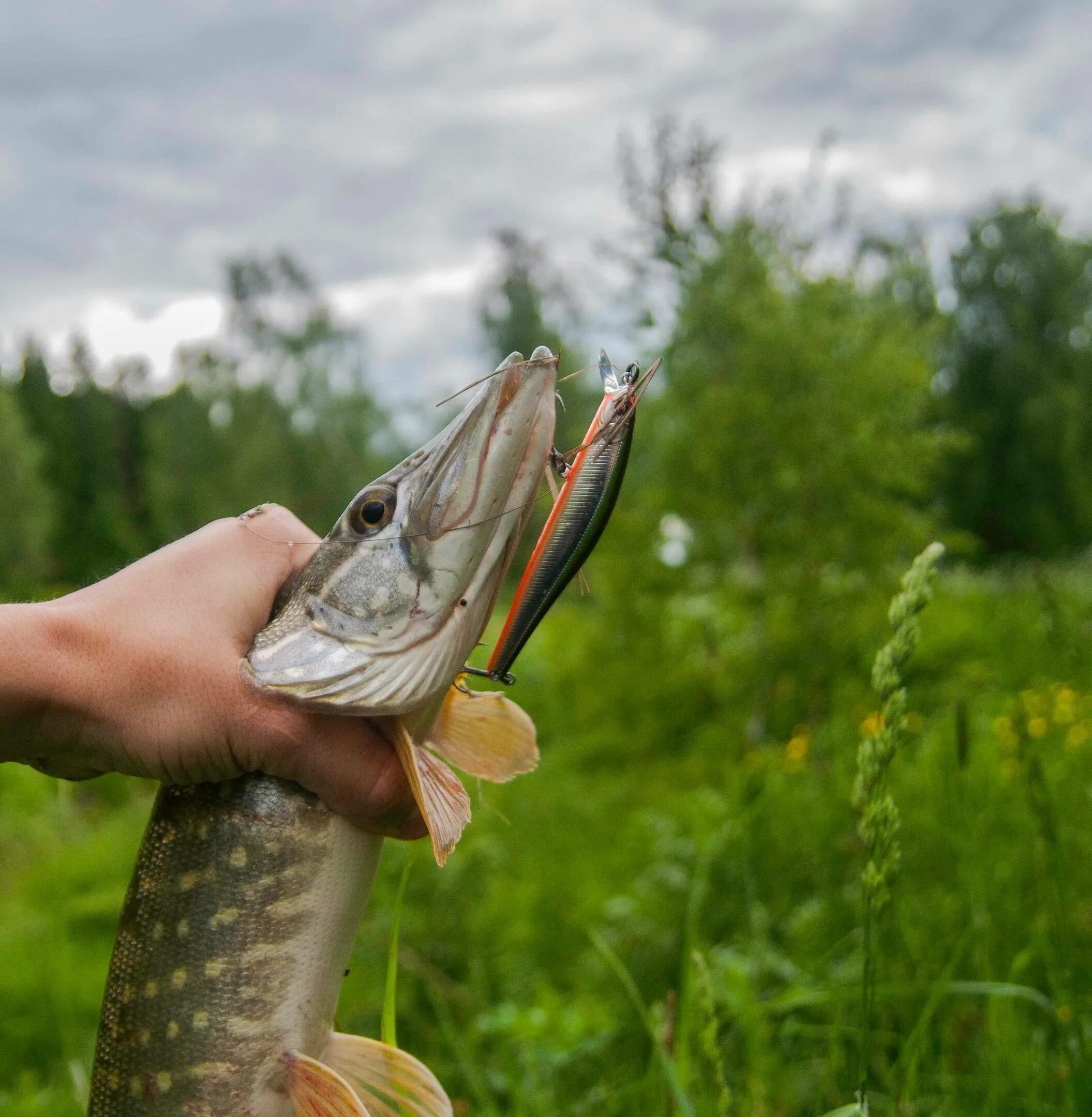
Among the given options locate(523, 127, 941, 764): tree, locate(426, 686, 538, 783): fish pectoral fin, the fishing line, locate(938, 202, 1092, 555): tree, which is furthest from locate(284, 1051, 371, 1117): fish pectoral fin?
locate(938, 202, 1092, 555): tree

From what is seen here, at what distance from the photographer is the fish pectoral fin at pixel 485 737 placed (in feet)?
5.47

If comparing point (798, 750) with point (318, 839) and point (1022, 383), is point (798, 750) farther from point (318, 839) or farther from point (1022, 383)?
point (1022, 383)

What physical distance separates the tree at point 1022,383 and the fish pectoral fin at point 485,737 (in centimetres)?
2627

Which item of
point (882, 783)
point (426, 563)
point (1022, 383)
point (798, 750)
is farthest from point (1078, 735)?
point (1022, 383)

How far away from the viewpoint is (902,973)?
269 centimetres

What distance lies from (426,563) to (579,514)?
249mm

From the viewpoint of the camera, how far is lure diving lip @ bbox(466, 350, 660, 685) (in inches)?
52.5

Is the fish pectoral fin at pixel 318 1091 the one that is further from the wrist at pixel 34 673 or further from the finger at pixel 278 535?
the finger at pixel 278 535

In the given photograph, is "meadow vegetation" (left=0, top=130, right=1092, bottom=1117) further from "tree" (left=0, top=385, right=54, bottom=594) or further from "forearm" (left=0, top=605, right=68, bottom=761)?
"tree" (left=0, top=385, right=54, bottom=594)

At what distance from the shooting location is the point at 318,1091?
1.48 meters

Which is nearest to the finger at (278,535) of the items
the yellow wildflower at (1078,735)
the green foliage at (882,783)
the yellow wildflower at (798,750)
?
the green foliage at (882,783)

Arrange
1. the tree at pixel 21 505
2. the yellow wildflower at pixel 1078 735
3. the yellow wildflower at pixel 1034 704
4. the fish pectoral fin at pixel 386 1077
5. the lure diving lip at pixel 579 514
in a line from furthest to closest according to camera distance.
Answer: the tree at pixel 21 505, the yellow wildflower at pixel 1078 735, the yellow wildflower at pixel 1034 704, the fish pectoral fin at pixel 386 1077, the lure diving lip at pixel 579 514

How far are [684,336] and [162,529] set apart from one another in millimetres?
22598

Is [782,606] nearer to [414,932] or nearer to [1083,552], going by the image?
[414,932]
